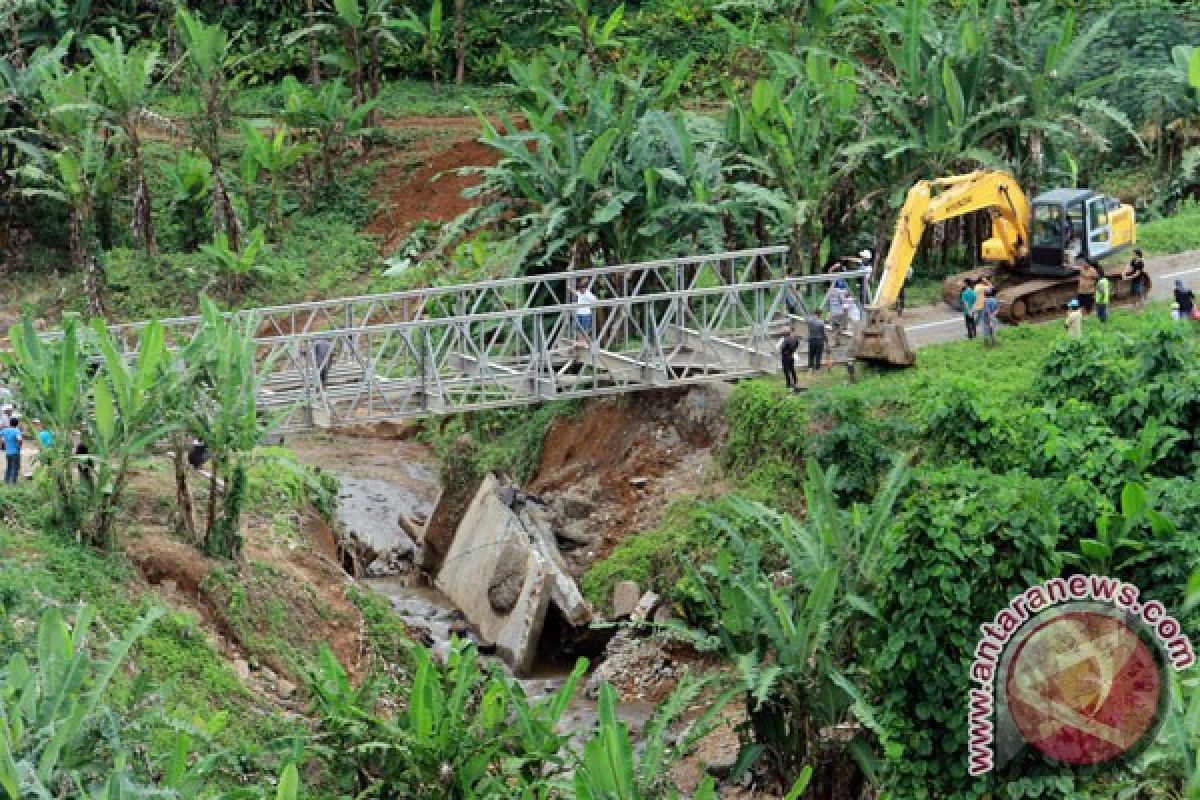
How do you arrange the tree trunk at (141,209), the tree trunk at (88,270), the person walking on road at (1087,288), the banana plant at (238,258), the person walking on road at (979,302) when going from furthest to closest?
the tree trunk at (141,209) → the tree trunk at (88,270) → the banana plant at (238,258) → the person walking on road at (1087,288) → the person walking on road at (979,302)

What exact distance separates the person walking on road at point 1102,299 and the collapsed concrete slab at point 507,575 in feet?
25.5

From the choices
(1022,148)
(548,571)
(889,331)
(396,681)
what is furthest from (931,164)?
(396,681)

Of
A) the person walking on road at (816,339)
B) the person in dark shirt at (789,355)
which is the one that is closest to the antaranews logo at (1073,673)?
the person in dark shirt at (789,355)

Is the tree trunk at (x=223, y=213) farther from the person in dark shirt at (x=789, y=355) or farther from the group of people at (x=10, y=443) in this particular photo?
the person in dark shirt at (x=789, y=355)

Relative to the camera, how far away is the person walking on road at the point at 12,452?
28859mm

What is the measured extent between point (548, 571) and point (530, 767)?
22.7ft

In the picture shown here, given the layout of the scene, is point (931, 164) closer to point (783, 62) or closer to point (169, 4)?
point (783, 62)

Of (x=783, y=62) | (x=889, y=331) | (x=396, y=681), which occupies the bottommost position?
(x=396, y=681)

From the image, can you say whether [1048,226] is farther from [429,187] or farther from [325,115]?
[325,115]

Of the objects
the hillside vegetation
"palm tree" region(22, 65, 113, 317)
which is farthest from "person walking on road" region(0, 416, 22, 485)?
"palm tree" region(22, 65, 113, 317)

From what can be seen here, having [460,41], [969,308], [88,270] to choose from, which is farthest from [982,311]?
[460,41]

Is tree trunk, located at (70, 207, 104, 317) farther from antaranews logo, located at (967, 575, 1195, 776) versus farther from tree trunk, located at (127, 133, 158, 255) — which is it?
antaranews logo, located at (967, 575, 1195, 776)

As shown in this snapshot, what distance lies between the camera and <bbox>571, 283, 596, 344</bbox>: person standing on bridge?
32.1 metres

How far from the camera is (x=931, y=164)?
117ft
